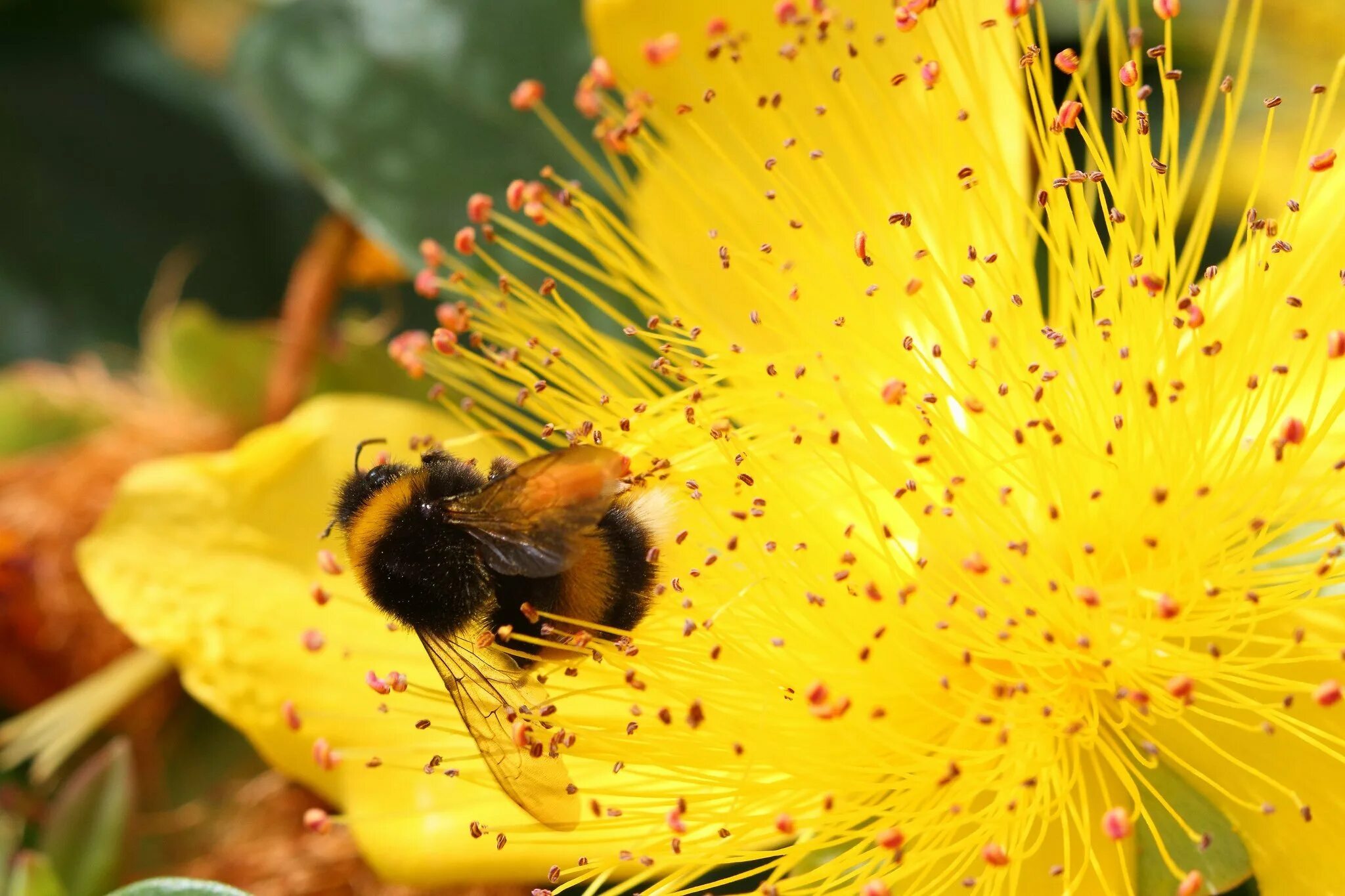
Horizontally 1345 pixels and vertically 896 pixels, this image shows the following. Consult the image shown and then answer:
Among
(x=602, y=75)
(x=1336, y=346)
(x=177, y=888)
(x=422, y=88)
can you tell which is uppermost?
(x=422, y=88)

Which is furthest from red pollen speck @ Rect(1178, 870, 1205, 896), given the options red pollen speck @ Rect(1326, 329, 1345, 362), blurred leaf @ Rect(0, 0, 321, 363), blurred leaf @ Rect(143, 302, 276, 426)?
blurred leaf @ Rect(0, 0, 321, 363)

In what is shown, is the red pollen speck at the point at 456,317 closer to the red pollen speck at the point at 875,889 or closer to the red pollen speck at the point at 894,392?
the red pollen speck at the point at 894,392

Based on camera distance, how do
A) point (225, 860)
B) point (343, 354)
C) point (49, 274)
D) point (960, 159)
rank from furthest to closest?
point (49, 274), point (343, 354), point (225, 860), point (960, 159)

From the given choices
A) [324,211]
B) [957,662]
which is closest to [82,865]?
[957,662]

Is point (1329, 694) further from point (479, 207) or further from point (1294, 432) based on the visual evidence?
point (479, 207)

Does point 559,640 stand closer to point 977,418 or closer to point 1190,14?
point 977,418

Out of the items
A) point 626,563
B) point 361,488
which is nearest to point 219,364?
point 361,488
